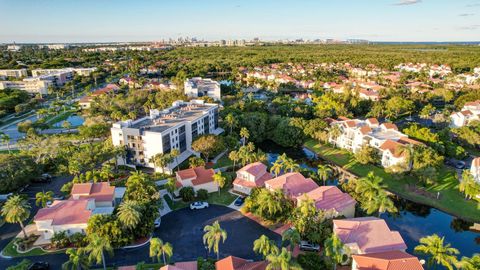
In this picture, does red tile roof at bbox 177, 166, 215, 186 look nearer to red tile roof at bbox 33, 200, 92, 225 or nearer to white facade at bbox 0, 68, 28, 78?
red tile roof at bbox 33, 200, 92, 225

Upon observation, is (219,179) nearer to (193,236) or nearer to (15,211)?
(193,236)

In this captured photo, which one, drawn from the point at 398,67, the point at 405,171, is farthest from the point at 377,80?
the point at 405,171

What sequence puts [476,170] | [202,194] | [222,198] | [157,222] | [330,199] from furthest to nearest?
[476,170]
[222,198]
[202,194]
[330,199]
[157,222]

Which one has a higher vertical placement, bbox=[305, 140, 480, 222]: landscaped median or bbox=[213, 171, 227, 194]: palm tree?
bbox=[213, 171, 227, 194]: palm tree

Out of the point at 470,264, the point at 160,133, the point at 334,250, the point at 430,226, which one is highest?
the point at 160,133

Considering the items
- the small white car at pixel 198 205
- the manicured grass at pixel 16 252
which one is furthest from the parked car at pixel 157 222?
the manicured grass at pixel 16 252

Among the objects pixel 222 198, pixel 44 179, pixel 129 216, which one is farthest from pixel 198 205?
pixel 44 179

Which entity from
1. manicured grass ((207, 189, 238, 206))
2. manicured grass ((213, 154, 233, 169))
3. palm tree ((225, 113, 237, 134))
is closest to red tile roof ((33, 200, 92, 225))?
manicured grass ((207, 189, 238, 206))
